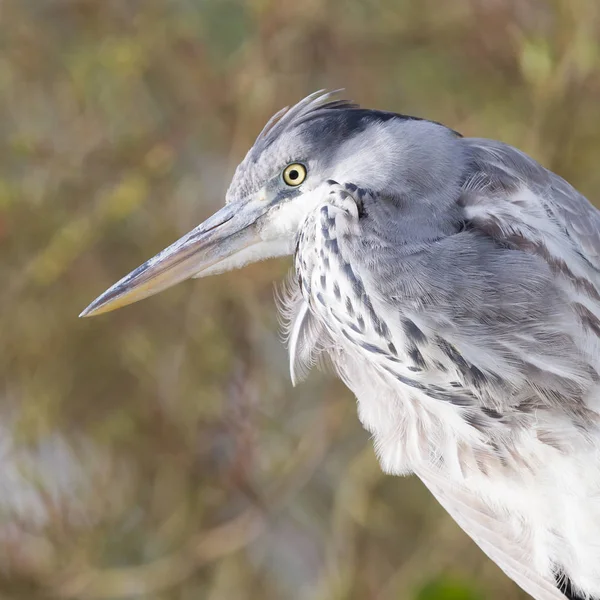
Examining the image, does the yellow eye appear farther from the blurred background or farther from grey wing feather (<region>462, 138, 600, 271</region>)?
the blurred background

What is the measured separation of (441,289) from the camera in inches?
37.7

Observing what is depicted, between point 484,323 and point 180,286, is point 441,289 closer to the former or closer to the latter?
point 484,323

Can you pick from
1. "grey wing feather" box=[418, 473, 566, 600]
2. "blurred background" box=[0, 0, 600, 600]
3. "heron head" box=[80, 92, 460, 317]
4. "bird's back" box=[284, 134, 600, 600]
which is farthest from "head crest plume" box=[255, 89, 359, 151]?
"blurred background" box=[0, 0, 600, 600]

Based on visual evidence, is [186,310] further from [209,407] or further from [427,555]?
[427,555]

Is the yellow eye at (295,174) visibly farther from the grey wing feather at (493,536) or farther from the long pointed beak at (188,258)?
the grey wing feather at (493,536)

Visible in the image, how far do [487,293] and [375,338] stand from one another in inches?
5.7

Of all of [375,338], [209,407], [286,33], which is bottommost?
[209,407]

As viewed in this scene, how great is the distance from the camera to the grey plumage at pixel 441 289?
97cm

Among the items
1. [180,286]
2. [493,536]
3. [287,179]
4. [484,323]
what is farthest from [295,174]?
[180,286]

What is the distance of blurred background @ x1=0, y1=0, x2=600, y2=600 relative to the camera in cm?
194

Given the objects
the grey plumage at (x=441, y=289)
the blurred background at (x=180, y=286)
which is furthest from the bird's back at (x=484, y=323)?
the blurred background at (x=180, y=286)

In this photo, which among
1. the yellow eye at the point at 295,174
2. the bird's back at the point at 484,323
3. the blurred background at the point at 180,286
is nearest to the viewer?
the bird's back at the point at 484,323

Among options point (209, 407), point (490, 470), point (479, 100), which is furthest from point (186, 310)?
A: point (490, 470)

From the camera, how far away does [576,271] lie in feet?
3.48
